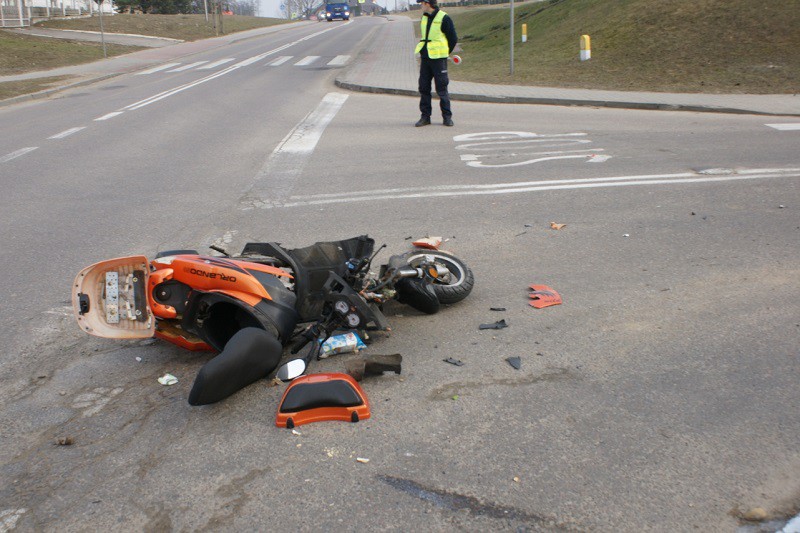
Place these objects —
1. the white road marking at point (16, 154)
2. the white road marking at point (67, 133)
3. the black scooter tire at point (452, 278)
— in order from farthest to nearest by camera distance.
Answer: the white road marking at point (67, 133) < the white road marking at point (16, 154) < the black scooter tire at point (452, 278)

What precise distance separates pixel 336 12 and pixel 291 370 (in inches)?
3170

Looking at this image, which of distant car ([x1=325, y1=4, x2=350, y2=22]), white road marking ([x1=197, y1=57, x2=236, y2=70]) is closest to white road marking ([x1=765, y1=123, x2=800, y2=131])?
white road marking ([x1=197, y1=57, x2=236, y2=70])

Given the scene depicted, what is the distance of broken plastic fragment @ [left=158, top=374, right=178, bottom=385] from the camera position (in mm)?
4085

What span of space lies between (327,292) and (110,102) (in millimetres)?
16208

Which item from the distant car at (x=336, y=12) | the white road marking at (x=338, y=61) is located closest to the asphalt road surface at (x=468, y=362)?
the white road marking at (x=338, y=61)

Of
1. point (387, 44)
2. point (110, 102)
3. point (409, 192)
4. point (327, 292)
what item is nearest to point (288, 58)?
point (387, 44)

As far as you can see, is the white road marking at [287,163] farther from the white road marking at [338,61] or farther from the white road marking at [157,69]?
A: the white road marking at [157,69]

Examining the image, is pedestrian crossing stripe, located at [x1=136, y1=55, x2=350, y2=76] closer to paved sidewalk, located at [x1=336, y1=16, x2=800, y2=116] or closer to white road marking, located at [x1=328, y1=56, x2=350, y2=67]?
white road marking, located at [x1=328, y1=56, x2=350, y2=67]

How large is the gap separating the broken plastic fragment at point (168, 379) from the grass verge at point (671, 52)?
590 inches

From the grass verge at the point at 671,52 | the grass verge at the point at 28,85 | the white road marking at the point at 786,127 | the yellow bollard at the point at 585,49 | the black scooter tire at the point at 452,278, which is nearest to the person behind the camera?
the black scooter tire at the point at 452,278

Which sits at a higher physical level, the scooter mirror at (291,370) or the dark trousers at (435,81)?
the dark trousers at (435,81)

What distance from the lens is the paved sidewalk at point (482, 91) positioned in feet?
47.1

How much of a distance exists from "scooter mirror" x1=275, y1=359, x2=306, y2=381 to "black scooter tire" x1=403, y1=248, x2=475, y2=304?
1268 millimetres

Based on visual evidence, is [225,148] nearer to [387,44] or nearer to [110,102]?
[110,102]
